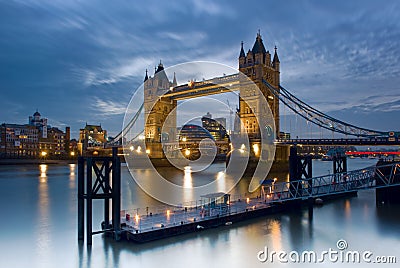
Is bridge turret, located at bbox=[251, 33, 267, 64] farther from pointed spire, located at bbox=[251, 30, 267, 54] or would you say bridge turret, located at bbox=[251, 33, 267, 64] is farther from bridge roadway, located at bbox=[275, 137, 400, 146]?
bridge roadway, located at bbox=[275, 137, 400, 146]

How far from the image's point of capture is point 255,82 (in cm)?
4291

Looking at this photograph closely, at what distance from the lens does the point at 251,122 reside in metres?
42.4

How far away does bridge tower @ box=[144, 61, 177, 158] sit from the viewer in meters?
56.9

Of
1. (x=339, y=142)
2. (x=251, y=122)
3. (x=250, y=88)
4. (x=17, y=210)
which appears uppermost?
(x=250, y=88)

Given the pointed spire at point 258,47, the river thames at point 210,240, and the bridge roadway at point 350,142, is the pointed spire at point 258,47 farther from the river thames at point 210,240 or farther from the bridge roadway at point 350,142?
the river thames at point 210,240

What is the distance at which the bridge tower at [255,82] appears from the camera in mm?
42266

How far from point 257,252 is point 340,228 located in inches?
203

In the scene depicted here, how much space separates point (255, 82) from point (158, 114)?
23.6m

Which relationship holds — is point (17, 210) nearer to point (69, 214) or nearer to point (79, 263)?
point (69, 214)

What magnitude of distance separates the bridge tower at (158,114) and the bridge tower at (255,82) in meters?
18.0

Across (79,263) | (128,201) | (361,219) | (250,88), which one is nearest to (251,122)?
(250,88)

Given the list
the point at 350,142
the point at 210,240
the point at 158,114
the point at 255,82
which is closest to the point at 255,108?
the point at 255,82

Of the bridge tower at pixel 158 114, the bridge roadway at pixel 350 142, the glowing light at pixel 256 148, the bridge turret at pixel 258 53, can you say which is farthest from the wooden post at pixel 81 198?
the bridge tower at pixel 158 114

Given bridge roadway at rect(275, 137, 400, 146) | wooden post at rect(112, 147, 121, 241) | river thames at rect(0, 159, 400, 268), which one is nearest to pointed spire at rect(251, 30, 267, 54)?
bridge roadway at rect(275, 137, 400, 146)
